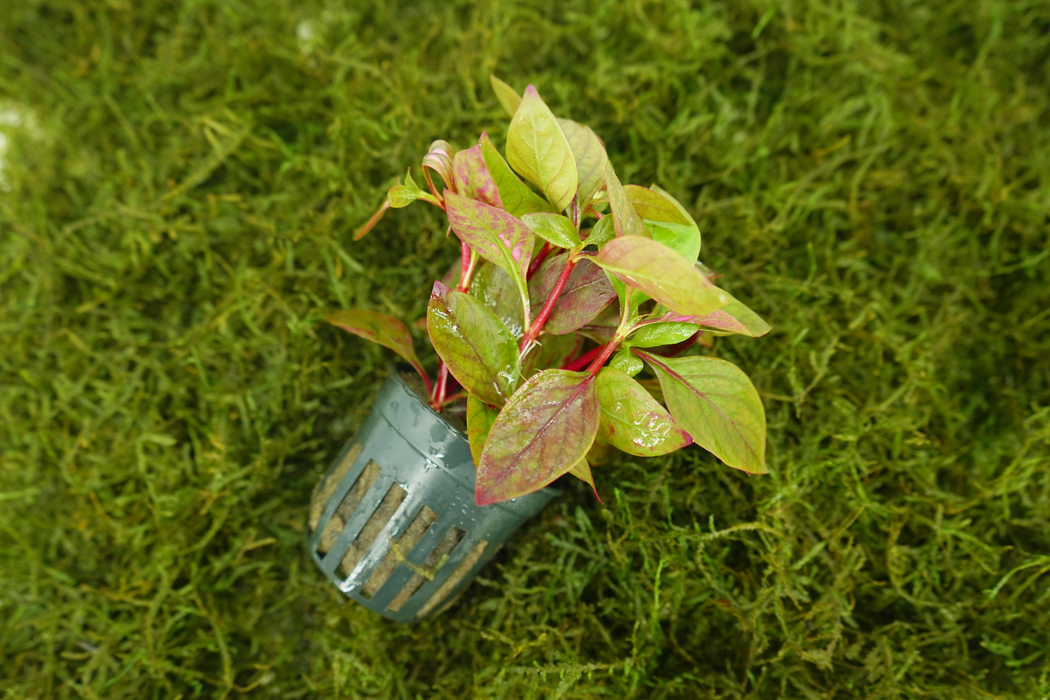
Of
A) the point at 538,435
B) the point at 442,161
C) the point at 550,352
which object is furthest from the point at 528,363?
the point at 442,161

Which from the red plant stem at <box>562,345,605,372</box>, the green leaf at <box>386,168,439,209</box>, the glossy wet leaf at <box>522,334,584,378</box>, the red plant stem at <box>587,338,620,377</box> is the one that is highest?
the green leaf at <box>386,168,439,209</box>

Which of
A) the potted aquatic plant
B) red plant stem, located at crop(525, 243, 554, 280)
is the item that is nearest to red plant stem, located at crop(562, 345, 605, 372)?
the potted aquatic plant

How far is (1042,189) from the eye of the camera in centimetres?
97

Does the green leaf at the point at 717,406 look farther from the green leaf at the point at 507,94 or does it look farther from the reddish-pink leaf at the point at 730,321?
the green leaf at the point at 507,94

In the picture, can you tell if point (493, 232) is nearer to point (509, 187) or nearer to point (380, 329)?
point (509, 187)

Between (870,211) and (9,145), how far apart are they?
5.38 ft

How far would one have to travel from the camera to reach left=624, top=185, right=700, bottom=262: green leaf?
0.56m

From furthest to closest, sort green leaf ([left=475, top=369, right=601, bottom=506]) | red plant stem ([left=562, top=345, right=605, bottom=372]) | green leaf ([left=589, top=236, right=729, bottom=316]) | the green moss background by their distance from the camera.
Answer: the green moss background → red plant stem ([left=562, top=345, right=605, bottom=372]) → green leaf ([left=475, top=369, right=601, bottom=506]) → green leaf ([left=589, top=236, right=729, bottom=316])

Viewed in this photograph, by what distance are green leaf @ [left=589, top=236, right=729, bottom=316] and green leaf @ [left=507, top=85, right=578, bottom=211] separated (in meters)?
0.12

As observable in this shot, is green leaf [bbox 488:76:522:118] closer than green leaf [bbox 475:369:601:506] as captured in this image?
No

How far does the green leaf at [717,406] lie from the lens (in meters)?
0.56

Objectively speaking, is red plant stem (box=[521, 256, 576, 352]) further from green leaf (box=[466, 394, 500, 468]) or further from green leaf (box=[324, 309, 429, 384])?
green leaf (box=[324, 309, 429, 384])

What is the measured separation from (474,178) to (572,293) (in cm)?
16

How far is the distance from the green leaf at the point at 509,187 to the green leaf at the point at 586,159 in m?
0.04
